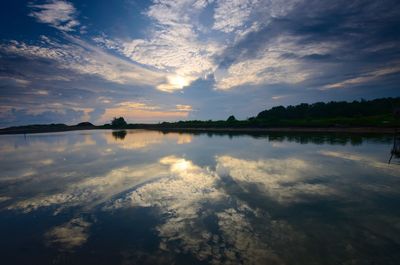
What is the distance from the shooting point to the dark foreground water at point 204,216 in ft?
21.9

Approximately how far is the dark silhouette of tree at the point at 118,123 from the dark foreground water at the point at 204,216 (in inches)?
4875

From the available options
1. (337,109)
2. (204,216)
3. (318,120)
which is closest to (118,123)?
(318,120)

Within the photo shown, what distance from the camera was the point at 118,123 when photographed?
448 feet

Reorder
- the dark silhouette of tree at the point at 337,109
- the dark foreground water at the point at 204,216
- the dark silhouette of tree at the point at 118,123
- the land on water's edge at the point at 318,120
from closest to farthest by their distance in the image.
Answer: the dark foreground water at the point at 204,216, the land on water's edge at the point at 318,120, the dark silhouette of tree at the point at 337,109, the dark silhouette of tree at the point at 118,123

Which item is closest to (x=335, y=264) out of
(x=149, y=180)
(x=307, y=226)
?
(x=307, y=226)

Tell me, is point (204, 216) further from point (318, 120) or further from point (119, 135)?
point (318, 120)

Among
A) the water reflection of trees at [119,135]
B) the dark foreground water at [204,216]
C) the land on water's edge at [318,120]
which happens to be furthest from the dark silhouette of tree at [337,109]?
the dark foreground water at [204,216]

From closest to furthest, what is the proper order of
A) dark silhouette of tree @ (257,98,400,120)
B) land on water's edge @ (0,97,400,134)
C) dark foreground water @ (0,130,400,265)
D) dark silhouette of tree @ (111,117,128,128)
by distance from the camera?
dark foreground water @ (0,130,400,265) → land on water's edge @ (0,97,400,134) → dark silhouette of tree @ (257,98,400,120) → dark silhouette of tree @ (111,117,128,128)

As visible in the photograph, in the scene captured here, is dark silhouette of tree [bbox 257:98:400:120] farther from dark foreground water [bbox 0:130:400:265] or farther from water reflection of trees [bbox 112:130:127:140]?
dark foreground water [bbox 0:130:400:265]

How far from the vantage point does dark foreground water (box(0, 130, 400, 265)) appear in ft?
21.9

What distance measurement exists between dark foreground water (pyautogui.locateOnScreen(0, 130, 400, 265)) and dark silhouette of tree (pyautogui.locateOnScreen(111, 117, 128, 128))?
12382cm

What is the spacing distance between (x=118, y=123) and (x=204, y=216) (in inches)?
5393

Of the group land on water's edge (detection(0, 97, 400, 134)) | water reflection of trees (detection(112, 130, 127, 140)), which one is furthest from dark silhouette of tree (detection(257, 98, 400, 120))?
water reflection of trees (detection(112, 130, 127, 140))

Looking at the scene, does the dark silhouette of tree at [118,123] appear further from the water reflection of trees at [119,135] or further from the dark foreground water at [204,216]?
the dark foreground water at [204,216]
